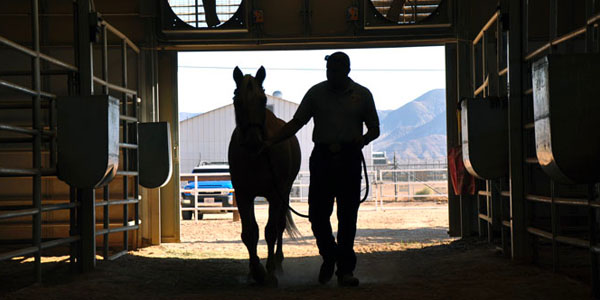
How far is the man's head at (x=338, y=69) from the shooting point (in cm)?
464

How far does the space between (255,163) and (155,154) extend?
330 cm

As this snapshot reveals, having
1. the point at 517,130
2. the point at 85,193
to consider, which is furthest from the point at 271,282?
the point at 517,130

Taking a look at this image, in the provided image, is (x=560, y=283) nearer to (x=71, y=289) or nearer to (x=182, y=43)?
(x=71, y=289)

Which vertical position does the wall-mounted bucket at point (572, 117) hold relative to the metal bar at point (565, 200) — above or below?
above

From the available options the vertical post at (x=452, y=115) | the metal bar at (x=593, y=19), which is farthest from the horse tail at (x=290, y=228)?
the metal bar at (x=593, y=19)

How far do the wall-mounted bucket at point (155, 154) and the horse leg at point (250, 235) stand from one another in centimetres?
297

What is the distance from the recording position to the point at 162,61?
913 cm

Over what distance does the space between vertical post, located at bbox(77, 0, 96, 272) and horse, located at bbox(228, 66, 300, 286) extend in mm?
1607

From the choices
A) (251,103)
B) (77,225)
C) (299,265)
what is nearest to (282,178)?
(251,103)

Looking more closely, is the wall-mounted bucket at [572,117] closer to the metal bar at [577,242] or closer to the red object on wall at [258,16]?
the metal bar at [577,242]

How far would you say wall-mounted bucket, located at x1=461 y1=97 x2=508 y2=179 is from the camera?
6.27 metres

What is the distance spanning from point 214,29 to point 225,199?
7.86 meters

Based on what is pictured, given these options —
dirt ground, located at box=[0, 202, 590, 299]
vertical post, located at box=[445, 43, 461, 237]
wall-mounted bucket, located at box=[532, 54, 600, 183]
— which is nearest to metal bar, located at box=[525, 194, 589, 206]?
dirt ground, located at box=[0, 202, 590, 299]

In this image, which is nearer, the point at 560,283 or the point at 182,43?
the point at 560,283
